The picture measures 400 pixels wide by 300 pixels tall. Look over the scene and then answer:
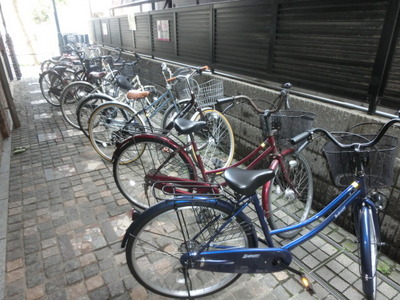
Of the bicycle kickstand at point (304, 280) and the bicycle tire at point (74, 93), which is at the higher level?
the bicycle tire at point (74, 93)

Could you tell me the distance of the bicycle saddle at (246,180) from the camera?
1.89 metres

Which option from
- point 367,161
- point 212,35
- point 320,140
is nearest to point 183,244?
point 367,161

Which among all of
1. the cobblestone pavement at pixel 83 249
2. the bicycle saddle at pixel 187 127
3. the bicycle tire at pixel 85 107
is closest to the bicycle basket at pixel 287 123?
the bicycle saddle at pixel 187 127

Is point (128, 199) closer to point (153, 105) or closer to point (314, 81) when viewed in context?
point (153, 105)

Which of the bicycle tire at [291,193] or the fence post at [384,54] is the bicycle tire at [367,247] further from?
the fence post at [384,54]

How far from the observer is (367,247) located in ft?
6.90

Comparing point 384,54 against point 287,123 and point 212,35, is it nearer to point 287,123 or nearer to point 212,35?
point 287,123

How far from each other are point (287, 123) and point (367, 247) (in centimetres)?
126

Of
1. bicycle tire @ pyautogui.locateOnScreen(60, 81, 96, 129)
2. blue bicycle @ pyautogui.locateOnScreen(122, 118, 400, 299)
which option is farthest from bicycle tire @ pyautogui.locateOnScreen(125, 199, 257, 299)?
bicycle tire @ pyautogui.locateOnScreen(60, 81, 96, 129)

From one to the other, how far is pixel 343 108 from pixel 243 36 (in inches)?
87.3

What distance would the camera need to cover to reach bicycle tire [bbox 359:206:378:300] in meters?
2.11

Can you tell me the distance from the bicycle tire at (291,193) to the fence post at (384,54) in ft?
3.20

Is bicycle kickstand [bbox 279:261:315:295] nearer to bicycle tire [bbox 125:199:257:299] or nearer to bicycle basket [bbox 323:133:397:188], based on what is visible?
bicycle tire [bbox 125:199:257:299]

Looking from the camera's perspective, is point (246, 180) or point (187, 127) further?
point (187, 127)
